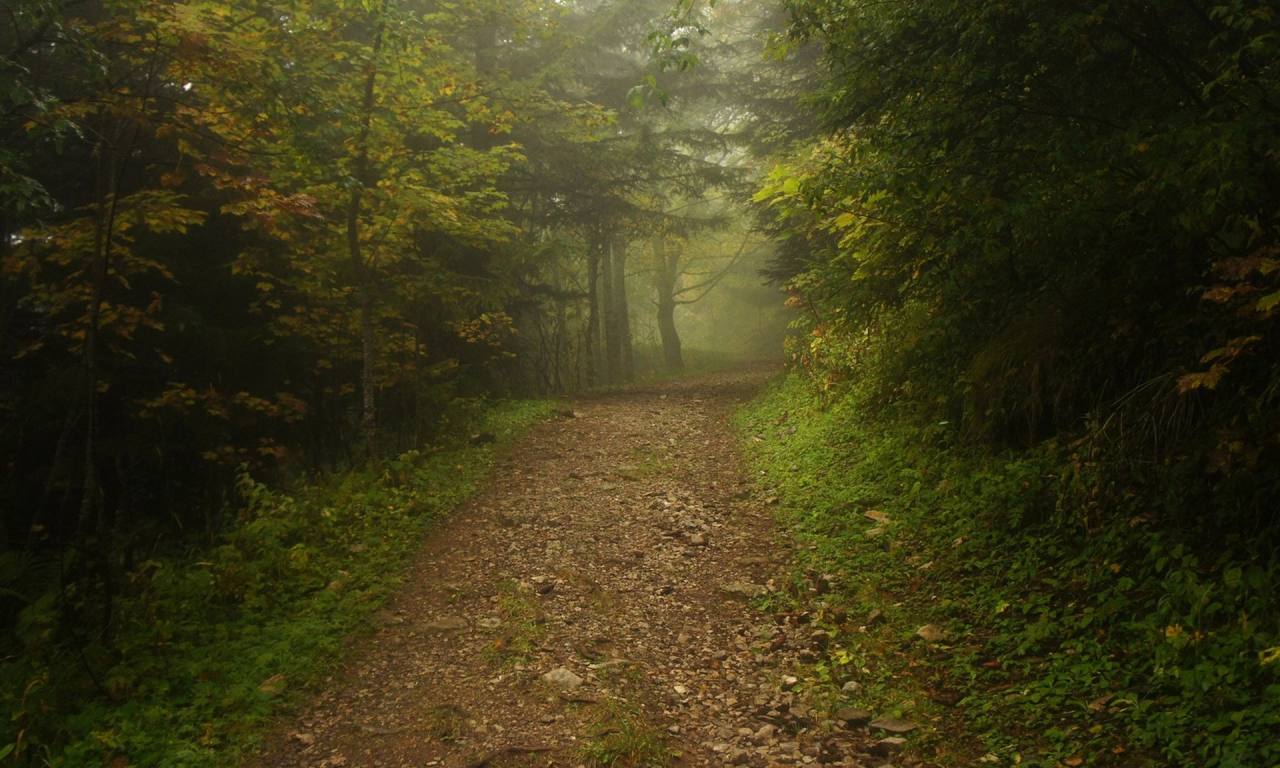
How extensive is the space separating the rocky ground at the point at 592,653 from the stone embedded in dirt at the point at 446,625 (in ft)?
0.05

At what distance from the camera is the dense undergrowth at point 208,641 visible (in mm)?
4387

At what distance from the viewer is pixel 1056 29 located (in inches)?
185

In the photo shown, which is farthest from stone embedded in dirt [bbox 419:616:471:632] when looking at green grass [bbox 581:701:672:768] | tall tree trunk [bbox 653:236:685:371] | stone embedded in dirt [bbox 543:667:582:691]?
tall tree trunk [bbox 653:236:685:371]

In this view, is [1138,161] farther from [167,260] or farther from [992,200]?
[167,260]

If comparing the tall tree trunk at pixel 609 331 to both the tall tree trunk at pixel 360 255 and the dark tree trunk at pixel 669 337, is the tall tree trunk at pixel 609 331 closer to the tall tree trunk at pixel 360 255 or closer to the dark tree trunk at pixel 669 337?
the dark tree trunk at pixel 669 337

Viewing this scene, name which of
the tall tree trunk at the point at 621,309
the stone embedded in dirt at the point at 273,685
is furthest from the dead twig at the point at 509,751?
the tall tree trunk at the point at 621,309

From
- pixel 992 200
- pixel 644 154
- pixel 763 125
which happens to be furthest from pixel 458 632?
pixel 763 125

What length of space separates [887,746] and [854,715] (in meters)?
0.35

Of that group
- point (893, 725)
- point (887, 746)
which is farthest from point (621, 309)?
point (887, 746)

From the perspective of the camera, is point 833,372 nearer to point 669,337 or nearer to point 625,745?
point 625,745

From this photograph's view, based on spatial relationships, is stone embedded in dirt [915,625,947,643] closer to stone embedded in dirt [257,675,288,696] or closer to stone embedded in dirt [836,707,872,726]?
stone embedded in dirt [836,707,872,726]

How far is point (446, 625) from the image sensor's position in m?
6.05

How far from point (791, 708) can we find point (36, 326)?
36.2ft

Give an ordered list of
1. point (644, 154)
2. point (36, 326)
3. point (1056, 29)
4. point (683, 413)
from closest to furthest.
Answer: point (1056, 29), point (36, 326), point (683, 413), point (644, 154)
